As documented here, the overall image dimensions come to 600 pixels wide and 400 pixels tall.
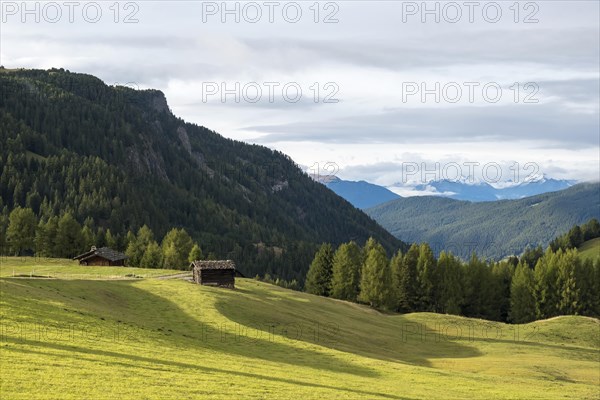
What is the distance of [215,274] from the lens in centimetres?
9506

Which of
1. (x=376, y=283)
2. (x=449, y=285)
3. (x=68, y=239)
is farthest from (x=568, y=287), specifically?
(x=68, y=239)

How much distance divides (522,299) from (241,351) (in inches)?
3634

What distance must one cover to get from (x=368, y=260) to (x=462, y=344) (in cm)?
4170

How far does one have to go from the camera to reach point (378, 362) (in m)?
53.9

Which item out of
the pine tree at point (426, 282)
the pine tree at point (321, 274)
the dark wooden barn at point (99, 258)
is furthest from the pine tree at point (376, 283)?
the dark wooden barn at point (99, 258)

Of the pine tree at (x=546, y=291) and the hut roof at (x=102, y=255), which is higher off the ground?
the hut roof at (x=102, y=255)

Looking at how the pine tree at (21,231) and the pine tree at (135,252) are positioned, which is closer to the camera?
the pine tree at (21,231)

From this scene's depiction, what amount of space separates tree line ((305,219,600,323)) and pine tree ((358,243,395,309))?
203mm

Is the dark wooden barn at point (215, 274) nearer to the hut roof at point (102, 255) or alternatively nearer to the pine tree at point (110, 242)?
the hut roof at point (102, 255)

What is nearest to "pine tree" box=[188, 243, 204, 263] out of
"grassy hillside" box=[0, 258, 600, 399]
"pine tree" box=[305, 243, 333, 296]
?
"pine tree" box=[305, 243, 333, 296]

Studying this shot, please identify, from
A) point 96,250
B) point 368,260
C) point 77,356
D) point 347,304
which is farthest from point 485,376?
point 96,250

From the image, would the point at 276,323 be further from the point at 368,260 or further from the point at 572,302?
the point at 572,302

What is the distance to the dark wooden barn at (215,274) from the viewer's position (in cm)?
9488

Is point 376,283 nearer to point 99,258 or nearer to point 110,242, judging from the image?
point 99,258
